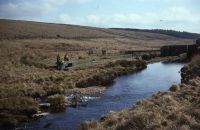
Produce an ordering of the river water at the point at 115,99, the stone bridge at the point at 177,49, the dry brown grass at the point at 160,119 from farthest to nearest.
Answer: the stone bridge at the point at 177,49, the river water at the point at 115,99, the dry brown grass at the point at 160,119

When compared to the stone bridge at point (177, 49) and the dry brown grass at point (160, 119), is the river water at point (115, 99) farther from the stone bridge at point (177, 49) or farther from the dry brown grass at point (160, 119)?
the stone bridge at point (177, 49)

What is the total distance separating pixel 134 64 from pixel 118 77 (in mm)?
14028

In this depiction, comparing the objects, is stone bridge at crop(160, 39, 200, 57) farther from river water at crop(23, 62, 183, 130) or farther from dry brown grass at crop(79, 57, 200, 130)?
dry brown grass at crop(79, 57, 200, 130)

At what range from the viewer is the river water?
94.4 ft

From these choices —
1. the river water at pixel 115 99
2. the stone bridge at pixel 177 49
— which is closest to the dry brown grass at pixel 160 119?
the river water at pixel 115 99

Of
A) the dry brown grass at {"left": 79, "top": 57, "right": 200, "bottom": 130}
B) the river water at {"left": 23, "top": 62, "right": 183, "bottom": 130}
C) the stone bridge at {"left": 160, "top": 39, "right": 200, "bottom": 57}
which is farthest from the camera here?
the stone bridge at {"left": 160, "top": 39, "right": 200, "bottom": 57}

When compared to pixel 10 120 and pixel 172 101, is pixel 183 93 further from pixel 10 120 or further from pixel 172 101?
pixel 10 120

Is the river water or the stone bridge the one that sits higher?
the stone bridge

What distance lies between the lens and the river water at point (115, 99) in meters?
28.8

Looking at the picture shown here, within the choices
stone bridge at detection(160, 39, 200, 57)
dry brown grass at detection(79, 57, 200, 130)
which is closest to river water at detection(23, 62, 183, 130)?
dry brown grass at detection(79, 57, 200, 130)

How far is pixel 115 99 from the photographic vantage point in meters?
39.1

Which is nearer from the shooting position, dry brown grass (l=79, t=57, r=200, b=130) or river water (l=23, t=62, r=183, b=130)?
dry brown grass (l=79, t=57, r=200, b=130)

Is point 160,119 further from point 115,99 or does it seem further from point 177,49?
point 177,49

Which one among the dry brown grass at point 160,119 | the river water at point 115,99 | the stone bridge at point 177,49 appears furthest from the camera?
the stone bridge at point 177,49
